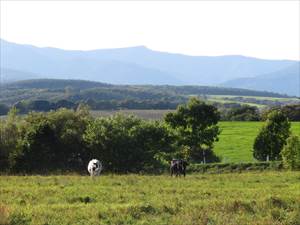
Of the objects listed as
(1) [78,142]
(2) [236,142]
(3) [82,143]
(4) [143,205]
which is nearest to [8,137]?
(1) [78,142]

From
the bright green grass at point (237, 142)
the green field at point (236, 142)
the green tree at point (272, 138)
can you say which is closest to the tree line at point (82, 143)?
the green field at point (236, 142)

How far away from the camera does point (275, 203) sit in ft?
65.8

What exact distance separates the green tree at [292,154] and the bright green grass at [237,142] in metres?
12.1

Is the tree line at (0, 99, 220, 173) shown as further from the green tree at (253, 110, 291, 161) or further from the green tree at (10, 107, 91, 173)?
the green tree at (253, 110, 291, 161)

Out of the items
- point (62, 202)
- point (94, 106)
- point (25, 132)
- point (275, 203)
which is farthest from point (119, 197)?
point (94, 106)

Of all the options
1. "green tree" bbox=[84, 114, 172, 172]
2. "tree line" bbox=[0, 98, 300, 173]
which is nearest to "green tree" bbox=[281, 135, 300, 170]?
"tree line" bbox=[0, 98, 300, 173]

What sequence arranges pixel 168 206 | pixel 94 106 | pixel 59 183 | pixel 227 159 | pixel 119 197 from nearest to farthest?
pixel 168 206 → pixel 119 197 → pixel 59 183 → pixel 227 159 → pixel 94 106

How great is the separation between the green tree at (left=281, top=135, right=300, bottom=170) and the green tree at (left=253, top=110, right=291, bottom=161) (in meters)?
11.0

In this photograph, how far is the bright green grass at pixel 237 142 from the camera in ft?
212

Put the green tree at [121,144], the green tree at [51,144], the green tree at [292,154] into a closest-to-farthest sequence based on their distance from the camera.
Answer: the green tree at [51,144] < the green tree at [121,144] < the green tree at [292,154]

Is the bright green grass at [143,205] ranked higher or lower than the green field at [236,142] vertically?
higher

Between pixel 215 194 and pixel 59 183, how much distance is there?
8974 millimetres

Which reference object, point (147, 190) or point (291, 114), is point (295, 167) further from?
point (291, 114)

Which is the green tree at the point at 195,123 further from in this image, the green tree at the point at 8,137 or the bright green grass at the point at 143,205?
the bright green grass at the point at 143,205
